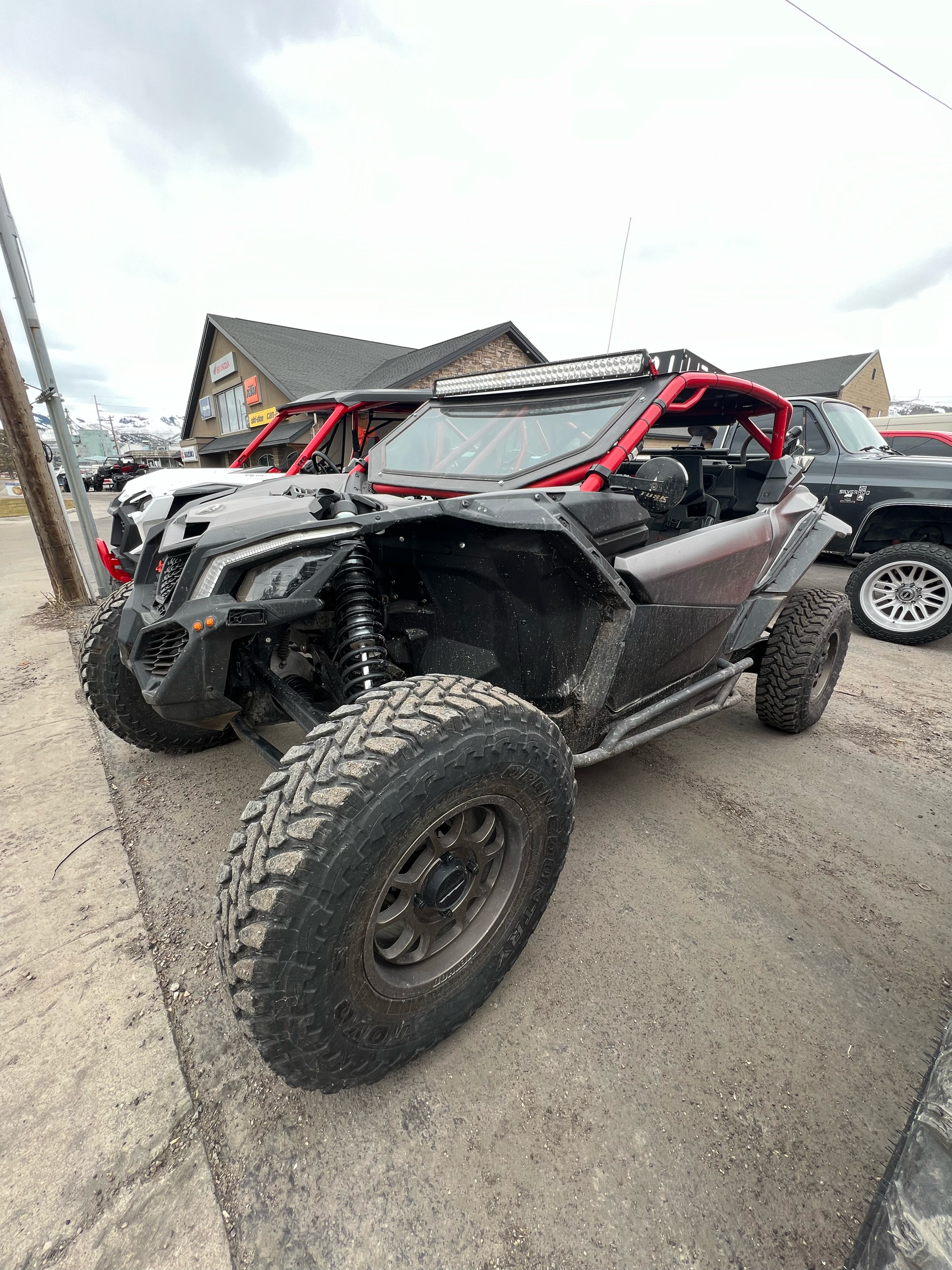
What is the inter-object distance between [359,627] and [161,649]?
605 millimetres

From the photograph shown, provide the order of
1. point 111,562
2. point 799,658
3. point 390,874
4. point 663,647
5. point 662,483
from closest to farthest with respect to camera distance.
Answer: point 390,874, point 662,483, point 663,647, point 799,658, point 111,562

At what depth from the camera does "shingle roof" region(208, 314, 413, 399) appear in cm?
2009

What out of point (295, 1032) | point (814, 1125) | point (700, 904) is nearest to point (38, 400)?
point (295, 1032)

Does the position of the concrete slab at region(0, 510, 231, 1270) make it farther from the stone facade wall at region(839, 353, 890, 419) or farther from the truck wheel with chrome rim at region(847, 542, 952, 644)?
the stone facade wall at region(839, 353, 890, 419)

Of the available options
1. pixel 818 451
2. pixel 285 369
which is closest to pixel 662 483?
pixel 818 451

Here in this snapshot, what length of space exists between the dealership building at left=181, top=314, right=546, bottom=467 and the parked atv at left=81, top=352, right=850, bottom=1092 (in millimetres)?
12357

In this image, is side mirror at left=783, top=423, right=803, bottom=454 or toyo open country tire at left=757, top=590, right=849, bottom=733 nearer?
toyo open country tire at left=757, top=590, right=849, bottom=733

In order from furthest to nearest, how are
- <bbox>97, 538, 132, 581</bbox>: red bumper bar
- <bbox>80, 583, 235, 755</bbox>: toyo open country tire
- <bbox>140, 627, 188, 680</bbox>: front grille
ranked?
<bbox>97, 538, 132, 581</bbox>: red bumper bar, <bbox>80, 583, 235, 755</bbox>: toyo open country tire, <bbox>140, 627, 188, 680</bbox>: front grille

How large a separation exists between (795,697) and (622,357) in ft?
7.16

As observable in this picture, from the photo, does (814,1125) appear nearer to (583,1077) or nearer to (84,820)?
(583,1077)

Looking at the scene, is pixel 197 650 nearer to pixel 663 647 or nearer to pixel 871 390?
pixel 663 647

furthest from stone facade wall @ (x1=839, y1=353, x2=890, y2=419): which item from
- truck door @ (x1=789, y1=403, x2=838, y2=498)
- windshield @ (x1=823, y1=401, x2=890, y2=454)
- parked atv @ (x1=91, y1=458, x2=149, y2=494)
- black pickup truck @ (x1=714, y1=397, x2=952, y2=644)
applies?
parked atv @ (x1=91, y1=458, x2=149, y2=494)

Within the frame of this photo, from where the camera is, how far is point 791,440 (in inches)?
140

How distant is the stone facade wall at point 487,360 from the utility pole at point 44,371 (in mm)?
11745
